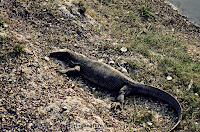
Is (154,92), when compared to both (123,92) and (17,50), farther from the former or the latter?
(17,50)

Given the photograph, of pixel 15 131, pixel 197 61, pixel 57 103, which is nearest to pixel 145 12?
pixel 197 61

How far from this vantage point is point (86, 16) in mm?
8750

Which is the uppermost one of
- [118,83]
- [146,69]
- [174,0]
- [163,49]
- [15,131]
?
[174,0]

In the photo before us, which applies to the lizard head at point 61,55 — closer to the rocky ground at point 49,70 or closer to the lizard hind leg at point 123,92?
the rocky ground at point 49,70

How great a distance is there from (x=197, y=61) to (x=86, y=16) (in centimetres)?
505

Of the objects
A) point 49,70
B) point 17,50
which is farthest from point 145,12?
point 17,50

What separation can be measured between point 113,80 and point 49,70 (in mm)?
1997

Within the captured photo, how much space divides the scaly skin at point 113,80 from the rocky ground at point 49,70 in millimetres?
224

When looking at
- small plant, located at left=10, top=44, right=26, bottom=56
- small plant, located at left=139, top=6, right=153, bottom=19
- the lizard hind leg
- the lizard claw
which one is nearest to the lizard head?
small plant, located at left=10, top=44, right=26, bottom=56

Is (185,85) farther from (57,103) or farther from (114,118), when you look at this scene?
(57,103)

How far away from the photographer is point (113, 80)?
6.04 meters

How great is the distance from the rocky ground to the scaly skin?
0.73ft

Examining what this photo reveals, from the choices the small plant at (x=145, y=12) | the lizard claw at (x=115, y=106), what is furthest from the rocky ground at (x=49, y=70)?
the small plant at (x=145, y=12)

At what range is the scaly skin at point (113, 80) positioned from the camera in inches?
230
